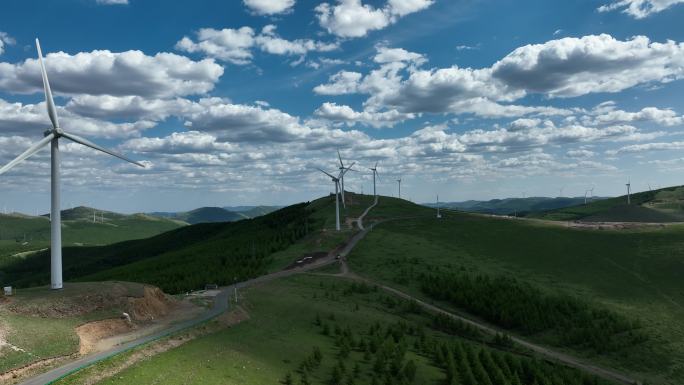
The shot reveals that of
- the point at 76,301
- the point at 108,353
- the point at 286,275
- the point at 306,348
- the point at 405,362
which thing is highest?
the point at 76,301

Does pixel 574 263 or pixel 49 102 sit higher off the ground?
pixel 49 102

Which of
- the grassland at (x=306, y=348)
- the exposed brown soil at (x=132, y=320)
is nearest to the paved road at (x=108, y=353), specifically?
the grassland at (x=306, y=348)

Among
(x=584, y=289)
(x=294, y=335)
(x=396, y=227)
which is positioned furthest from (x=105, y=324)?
(x=396, y=227)

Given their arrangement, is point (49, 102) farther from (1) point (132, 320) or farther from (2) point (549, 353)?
(2) point (549, 353)

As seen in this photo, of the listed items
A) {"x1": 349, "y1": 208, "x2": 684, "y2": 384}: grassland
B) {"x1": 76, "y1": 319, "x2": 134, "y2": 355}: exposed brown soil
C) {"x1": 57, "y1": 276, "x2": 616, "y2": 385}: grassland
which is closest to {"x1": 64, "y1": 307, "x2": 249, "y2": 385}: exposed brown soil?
{"x1": 57, "y1": 276, "x2": 616, "y2": 385}: grassland

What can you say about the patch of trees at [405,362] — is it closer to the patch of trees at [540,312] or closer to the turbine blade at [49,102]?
the patch of trees at [540,312]

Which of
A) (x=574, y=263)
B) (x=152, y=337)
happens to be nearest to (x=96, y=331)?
(x=152, y=337)

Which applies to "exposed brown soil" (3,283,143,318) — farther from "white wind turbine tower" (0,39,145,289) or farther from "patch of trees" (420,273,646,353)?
"patch of trees" (420,273,646,353)
